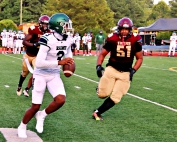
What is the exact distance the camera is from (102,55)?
6.33 m

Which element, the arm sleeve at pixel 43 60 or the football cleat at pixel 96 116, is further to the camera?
the football cleat at pixel 96 116

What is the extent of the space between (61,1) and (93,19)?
14.0 feet

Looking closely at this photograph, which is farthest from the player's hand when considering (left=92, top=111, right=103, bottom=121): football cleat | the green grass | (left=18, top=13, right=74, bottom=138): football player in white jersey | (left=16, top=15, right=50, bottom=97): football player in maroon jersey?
(left=16, top=15, right=50, bottom=97): football player in maroon jersey

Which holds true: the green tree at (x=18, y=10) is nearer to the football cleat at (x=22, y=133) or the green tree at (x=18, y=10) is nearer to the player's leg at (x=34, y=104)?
the player's leg at (x=34, y=104)

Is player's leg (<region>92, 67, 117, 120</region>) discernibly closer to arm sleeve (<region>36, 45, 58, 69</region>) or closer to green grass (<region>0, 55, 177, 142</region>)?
green grass (<region>0, 55, 177, 142</region>)

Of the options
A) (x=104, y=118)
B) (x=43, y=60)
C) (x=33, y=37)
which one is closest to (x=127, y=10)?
(x=33, y=37)

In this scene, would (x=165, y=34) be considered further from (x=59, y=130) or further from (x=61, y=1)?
(x=59, y=130)

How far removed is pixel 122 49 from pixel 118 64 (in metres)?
0.27

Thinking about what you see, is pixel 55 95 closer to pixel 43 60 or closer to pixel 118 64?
pixel 43 60

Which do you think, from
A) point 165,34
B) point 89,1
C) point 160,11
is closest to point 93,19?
point 89,1

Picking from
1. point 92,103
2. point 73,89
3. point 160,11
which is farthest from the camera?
point 160,11

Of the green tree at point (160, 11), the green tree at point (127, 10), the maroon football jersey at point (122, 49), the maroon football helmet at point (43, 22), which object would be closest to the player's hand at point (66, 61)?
the maroon football jersey at point (122, 49)

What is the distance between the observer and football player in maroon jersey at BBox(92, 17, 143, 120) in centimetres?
613

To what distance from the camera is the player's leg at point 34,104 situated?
510 cm
